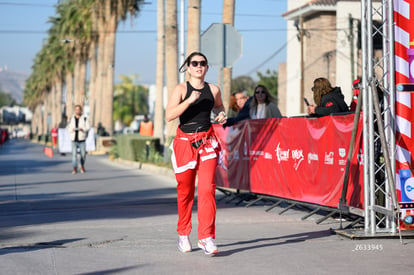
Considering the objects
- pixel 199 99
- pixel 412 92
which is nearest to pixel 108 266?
pixel 199 99

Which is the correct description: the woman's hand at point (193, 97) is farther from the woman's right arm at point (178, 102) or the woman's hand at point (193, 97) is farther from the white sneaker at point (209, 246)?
the white sneaker at point (209, 246)

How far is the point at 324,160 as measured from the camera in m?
10.6

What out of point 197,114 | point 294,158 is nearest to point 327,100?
point 294,158

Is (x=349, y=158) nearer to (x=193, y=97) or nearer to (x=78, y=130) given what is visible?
(x=193, y=97)

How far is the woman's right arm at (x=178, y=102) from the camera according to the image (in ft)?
25.3

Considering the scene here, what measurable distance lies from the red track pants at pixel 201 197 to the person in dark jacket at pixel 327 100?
3306 millimetres

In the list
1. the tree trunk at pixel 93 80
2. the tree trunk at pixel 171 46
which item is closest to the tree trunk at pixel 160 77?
the tree trunk at pixel 171 46

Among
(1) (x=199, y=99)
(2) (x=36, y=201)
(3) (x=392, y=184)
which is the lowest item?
(2) (x=36, y=201)

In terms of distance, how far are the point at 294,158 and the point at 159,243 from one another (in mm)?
3575

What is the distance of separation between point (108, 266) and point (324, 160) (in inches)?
170

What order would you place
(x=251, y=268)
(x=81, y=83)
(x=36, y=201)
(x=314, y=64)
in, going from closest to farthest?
1. (x=251, y=268)
2. (x=36, y=201)
3. (x=314, y=64)
4. (x=81, y=83)

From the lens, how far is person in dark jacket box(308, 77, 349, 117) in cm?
1085

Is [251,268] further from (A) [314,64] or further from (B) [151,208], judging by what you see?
(A) [314,64]

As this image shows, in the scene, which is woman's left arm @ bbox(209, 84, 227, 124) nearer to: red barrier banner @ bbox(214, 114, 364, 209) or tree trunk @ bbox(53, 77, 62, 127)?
red barrier banner @ bbox(214, 114, 364, 209)
